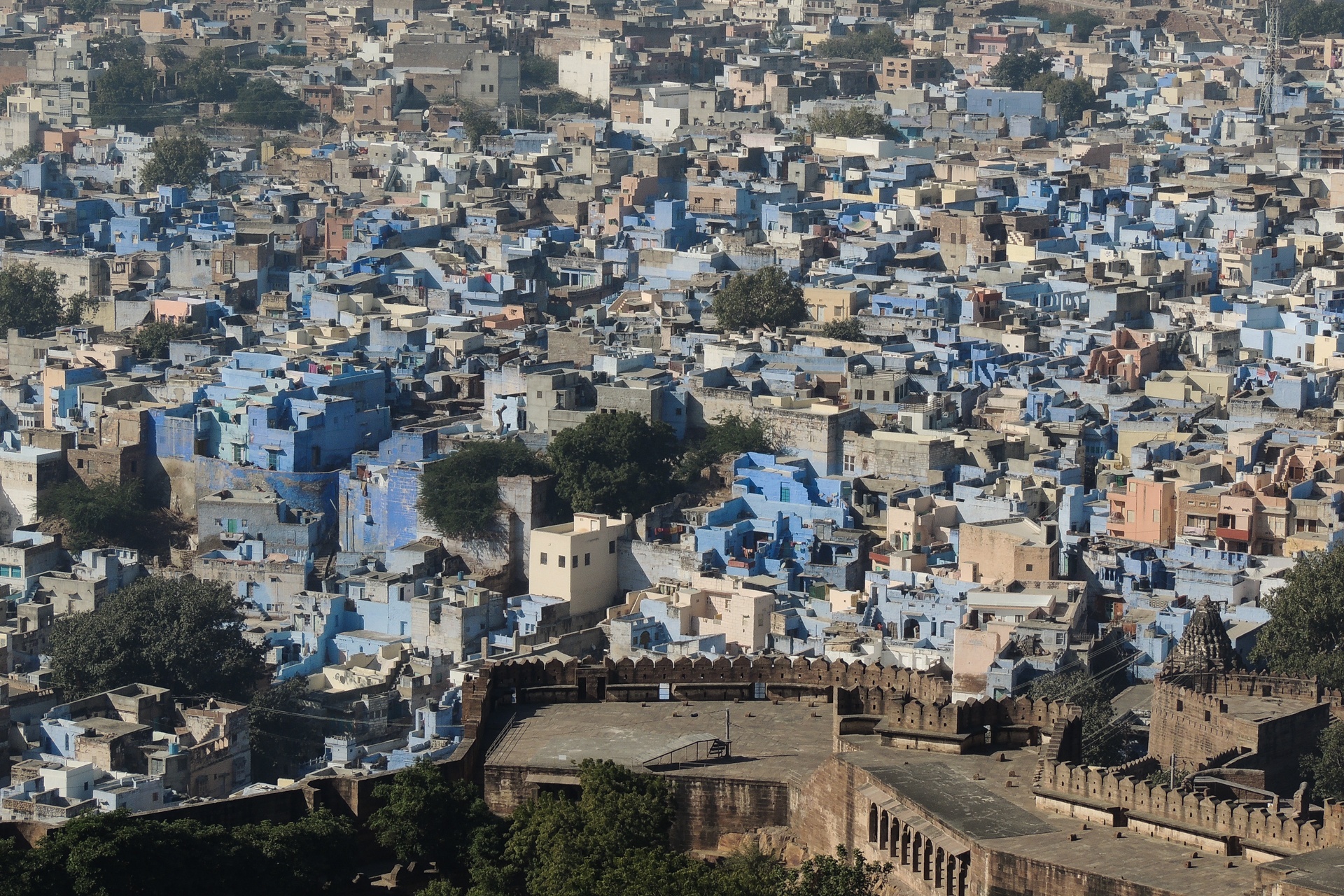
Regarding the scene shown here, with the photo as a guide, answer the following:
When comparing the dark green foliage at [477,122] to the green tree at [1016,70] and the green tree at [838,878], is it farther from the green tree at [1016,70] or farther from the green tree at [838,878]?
the green tree at [838,878]

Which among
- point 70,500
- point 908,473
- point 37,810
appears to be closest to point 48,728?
point 37,810

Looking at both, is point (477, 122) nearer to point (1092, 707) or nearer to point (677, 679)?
point (1092, 707)

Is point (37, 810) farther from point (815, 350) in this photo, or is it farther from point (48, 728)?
point (815, 350)

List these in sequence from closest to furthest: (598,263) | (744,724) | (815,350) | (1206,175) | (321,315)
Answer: (744,724)
(815,350)
(321,315)
(598,263)
(1206,175)

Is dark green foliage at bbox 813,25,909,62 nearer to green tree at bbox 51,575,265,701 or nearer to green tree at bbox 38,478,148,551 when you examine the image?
green tree at bbox 38,478,148,551

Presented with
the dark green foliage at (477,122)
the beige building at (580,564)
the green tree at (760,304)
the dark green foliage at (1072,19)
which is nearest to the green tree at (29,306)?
the green tree at (760,304)

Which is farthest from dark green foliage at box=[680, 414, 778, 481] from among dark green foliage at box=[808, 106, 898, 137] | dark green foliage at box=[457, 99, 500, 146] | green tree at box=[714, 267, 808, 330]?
dark green foliage at box=[808, 106, 898, 137]

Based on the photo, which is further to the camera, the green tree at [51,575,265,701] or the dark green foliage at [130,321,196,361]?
the dark green foliage at [130,321,196,361]
